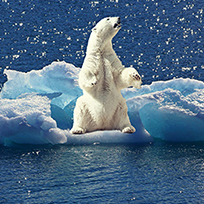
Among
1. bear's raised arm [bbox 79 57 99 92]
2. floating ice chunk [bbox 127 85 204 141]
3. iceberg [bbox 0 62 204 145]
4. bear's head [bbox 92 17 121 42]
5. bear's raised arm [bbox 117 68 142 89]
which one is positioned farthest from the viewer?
floating ice chunk [bbox 127 85 204 141]

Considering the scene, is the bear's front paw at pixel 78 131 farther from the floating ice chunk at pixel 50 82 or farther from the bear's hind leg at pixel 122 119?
the floating ice chunk at pixel 50 82

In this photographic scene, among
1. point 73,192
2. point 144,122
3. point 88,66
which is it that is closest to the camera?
point 73,192

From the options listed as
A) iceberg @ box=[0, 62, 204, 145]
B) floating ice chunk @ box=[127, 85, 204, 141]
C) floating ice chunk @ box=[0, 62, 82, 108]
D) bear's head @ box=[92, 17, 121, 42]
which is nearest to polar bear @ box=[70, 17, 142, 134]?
bear's head @ box=[92, 17, 121, 42]

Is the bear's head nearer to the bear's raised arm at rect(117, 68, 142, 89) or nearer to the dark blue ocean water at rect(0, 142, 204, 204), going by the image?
the bear's raised arm at rect(117, 68, 142, 89)

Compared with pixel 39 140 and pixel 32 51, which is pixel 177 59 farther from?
pixel 39 140

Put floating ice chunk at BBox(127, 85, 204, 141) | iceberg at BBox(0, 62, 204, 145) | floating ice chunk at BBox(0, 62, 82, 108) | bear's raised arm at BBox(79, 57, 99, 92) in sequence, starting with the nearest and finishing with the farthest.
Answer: bear's raised arm at BBox(79, 57, 99, 92), iceberg at BBox(0, 62, 204, 145), floating ice chunk at BBox(127, 85, 204, 141), floating ice chunk at BBox(0, 62, 82, 108)

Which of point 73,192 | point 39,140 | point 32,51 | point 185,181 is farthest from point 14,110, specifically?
point 32,51

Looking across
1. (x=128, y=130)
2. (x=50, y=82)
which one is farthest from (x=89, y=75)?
(x=50, y=82)

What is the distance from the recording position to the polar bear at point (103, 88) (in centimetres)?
956

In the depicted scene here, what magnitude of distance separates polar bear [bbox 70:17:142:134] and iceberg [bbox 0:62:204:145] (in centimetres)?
22

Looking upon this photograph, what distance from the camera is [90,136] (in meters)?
9.62

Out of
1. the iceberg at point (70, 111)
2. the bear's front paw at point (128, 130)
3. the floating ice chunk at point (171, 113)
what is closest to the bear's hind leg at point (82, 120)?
the iceberg at point (70, 111)

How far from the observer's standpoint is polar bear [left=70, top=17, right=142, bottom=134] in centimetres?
956

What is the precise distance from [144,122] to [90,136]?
144 centimetres
